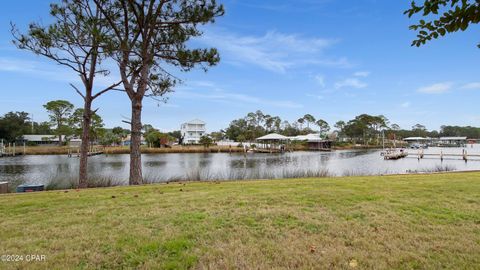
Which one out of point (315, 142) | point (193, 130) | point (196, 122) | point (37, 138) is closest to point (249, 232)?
point (315, 142)

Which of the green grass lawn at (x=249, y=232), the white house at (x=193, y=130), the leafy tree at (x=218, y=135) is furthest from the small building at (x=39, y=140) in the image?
the green grass lawn at (x=249, y=232)

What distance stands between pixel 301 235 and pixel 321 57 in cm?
1779

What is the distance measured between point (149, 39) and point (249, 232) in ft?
24.0

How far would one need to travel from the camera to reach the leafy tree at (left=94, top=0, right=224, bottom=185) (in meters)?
8.31

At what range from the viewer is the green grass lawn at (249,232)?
239cm

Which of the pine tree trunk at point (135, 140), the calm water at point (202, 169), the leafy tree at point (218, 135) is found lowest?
the calm water at point (202, 169)

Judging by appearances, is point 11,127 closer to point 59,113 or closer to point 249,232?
point 59,113

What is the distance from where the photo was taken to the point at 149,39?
8469mm

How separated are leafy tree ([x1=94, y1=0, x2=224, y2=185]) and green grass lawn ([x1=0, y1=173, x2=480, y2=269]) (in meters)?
4.44

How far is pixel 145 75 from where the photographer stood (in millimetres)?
8742

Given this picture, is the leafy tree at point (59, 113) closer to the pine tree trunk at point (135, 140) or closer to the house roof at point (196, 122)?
the house roof at point (196, 122)

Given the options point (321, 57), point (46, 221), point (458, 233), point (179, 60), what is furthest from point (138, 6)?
point (321, 57)

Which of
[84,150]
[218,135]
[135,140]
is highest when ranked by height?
[218,135]

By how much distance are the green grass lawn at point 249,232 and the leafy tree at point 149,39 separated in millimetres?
4440
